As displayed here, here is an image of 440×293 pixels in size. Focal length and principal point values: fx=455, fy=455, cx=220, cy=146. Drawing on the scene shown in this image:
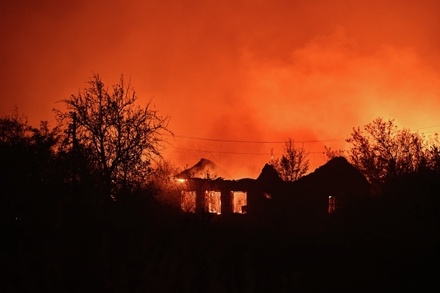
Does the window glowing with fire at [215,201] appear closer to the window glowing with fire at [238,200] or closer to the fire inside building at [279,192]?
the fire inside building at [279,192]

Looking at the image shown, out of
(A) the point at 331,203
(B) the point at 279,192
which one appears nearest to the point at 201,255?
(B) the point at 279,192

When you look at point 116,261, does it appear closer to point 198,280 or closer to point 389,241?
point 198,280

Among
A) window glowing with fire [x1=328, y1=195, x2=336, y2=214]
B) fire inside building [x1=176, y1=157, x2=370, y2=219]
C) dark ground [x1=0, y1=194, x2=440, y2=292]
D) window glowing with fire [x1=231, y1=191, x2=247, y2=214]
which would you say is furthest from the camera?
window glowing with fire [x1=231, y1=191, x2=247, y2=214]

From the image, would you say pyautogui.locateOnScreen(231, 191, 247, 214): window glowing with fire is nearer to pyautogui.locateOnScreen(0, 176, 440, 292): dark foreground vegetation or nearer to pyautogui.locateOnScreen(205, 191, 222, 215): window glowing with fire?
pyautogui.locateOnScreen(205, 191, 222, 215): window glowing with fire

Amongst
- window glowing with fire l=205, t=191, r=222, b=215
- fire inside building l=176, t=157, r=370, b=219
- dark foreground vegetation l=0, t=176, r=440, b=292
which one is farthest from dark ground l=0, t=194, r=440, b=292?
window glowing with fire l=205, t=191, r=222, b=215

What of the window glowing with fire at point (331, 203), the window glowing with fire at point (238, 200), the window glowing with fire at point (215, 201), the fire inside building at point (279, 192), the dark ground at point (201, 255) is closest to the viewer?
the dark ground at point (201, 255)

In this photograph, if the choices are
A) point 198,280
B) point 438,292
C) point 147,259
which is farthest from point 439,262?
point 147,259

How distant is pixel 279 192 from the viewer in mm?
37156

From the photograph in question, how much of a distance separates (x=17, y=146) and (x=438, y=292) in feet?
49.0

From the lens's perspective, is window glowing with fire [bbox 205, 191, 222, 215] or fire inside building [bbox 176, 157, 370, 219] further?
window glowing with fire [bbox 205, 191, 222, 215]

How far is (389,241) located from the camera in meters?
20.4

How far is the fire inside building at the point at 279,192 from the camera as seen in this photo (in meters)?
33.9

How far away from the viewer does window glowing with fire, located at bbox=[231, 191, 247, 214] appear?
4228 cm

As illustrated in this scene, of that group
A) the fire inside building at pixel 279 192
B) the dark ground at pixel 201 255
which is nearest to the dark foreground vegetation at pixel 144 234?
the dark ground at pixel 201 255
